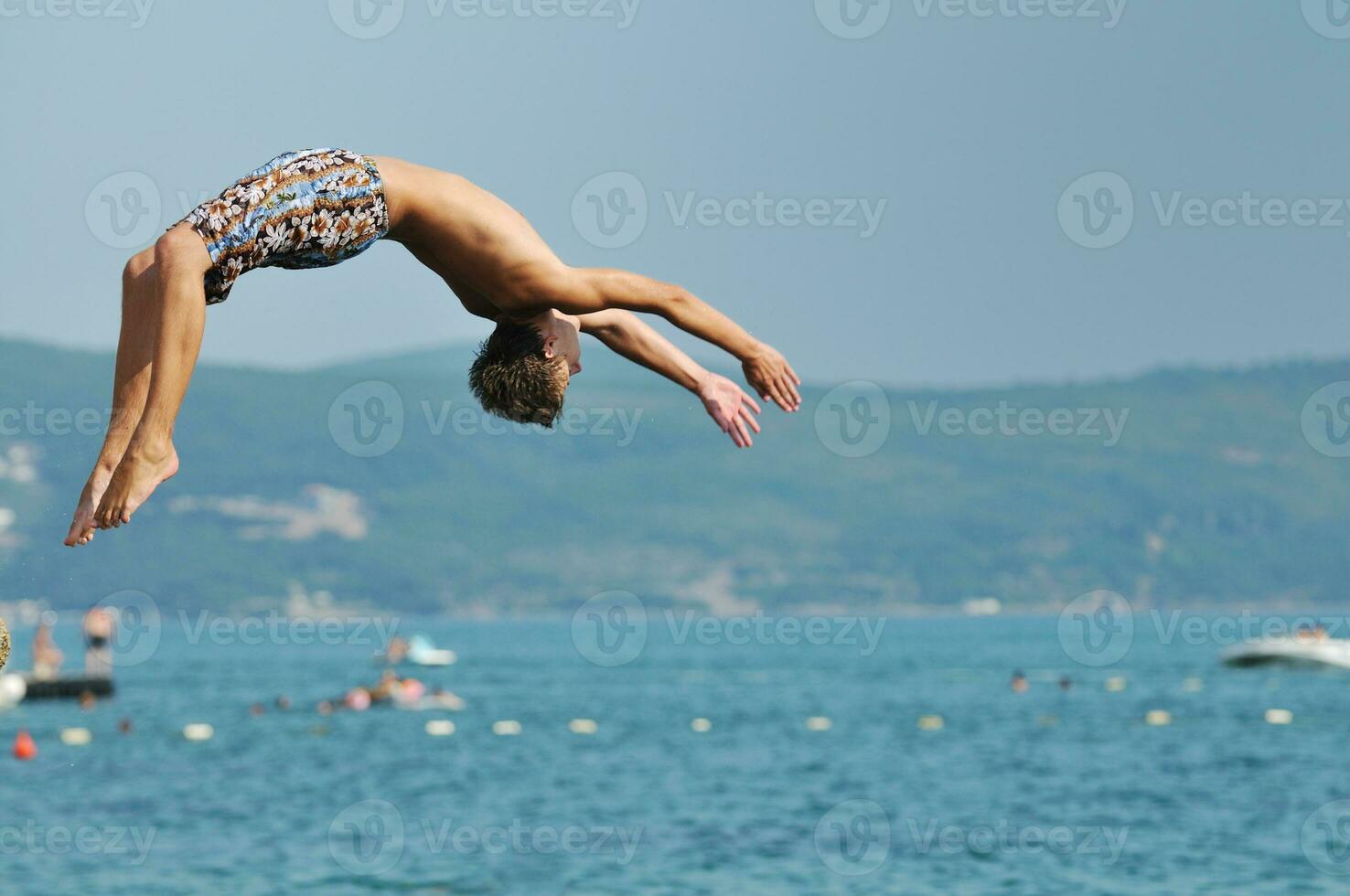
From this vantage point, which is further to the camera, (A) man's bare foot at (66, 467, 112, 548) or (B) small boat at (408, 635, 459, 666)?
(B) small boat at (408, 635, 459, 666)

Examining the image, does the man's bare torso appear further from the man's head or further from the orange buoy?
the orange buoy

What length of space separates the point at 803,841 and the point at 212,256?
54.1 metres

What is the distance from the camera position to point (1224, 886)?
52906 mm

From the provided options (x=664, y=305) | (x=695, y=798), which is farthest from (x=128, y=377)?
(x=695, y=798)

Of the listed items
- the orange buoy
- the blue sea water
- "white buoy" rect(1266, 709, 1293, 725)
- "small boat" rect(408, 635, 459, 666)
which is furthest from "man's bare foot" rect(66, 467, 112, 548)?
"small boat" rect(408, 635, 459, 666)

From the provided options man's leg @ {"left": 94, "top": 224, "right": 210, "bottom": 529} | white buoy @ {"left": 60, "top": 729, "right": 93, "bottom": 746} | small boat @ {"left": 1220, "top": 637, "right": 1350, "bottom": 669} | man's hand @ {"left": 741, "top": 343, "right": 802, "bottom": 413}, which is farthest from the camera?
small boat @ {"left": 1220, "top": 637, "right": 1350, "bottom": 669}

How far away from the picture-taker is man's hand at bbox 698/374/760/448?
9562 millimetres

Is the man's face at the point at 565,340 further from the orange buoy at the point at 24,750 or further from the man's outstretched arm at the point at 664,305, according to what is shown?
the orange buoy at the point at 24,750

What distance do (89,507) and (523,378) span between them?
2.21 metres

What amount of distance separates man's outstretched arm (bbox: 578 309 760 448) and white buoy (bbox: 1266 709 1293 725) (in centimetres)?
10147

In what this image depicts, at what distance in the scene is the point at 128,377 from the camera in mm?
9234

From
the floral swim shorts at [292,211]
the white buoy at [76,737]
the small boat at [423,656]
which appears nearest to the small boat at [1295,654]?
the small boat at [423,656]

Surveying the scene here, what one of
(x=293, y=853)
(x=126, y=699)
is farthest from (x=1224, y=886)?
(x=126, y=699)

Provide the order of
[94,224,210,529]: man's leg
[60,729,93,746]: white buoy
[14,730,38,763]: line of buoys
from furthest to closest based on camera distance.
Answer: [60,729,93,746]: white buoy
[14,730,38,763]: line of buoys
[94,224,210,529]: man's leg
